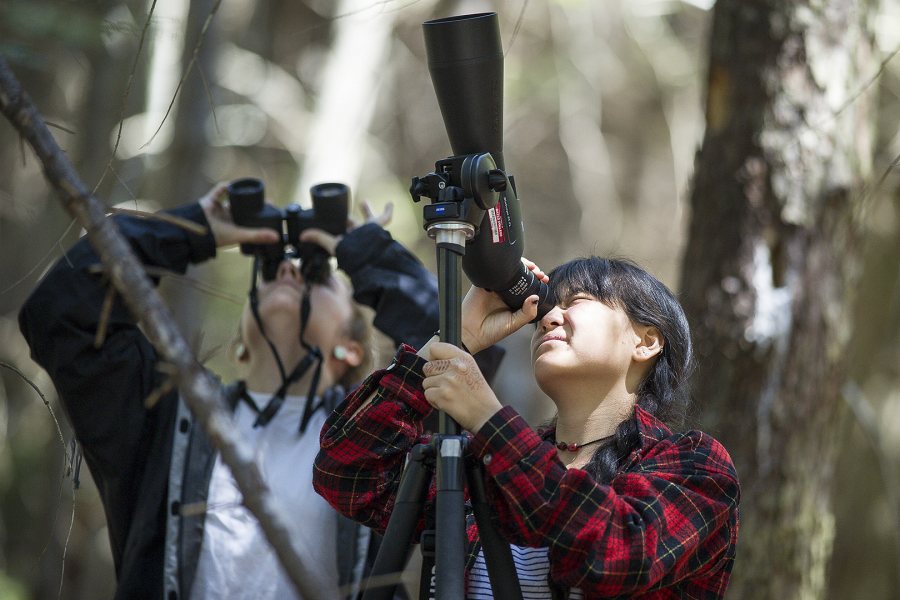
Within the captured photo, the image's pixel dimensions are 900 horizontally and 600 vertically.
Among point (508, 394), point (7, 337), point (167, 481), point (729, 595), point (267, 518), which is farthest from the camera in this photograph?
point (508, 394)

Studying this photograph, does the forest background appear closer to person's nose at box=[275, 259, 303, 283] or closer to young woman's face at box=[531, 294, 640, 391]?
person's nose at box=[275, 259, 303, 283]

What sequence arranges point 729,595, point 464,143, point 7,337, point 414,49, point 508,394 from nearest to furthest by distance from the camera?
point 464,143, point 729,595, point 7,337, point 508,394, point 414,49

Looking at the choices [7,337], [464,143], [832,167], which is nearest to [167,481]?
[464,143]

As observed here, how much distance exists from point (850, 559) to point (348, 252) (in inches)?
183

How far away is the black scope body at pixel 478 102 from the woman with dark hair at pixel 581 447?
163mm

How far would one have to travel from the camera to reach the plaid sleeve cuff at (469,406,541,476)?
5.14 ft

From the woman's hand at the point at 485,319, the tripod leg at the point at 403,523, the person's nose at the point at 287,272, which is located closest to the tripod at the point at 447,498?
the tripod leg at the point at 403,523

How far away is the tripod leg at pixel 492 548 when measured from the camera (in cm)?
151

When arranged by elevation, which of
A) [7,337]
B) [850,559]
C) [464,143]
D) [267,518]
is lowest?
[850,559]

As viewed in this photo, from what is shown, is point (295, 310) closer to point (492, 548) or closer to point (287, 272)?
point (287, 272)

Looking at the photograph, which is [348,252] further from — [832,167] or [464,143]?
[832,167]

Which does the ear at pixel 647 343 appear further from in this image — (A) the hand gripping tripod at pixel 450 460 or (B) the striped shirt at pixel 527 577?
(A) the hand gripping tripod at pixel 450 460

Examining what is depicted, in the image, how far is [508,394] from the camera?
7.13m

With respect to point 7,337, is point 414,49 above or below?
above
